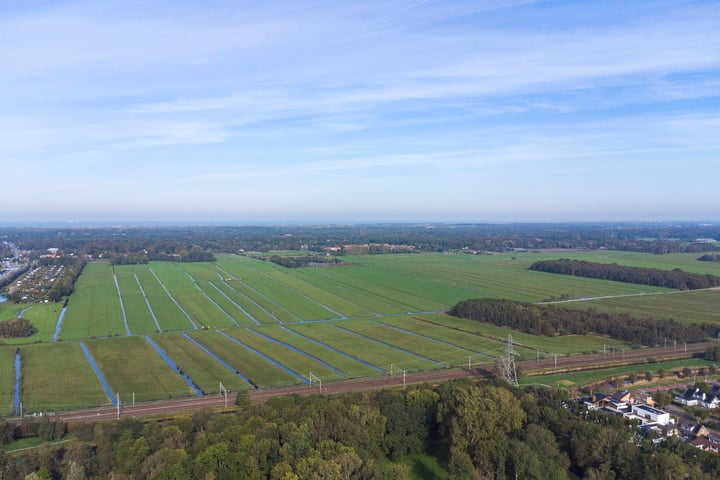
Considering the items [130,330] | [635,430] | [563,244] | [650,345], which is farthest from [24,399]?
[563,244]

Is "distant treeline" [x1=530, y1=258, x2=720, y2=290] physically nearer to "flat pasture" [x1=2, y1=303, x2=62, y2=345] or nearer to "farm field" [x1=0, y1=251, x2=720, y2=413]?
"farm field" [x1=0, y1=251, x2=720, y2=413]

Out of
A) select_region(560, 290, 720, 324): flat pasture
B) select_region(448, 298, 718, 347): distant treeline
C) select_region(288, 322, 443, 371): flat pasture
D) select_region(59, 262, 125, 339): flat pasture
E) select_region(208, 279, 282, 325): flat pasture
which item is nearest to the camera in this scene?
select_region(288, 322, 443, 371): flat pasture

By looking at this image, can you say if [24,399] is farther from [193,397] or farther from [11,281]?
[11,281]

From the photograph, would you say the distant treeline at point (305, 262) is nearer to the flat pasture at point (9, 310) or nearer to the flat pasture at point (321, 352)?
the flat pasture at point (9, 310)

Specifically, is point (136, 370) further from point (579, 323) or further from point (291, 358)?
point (579, 323)

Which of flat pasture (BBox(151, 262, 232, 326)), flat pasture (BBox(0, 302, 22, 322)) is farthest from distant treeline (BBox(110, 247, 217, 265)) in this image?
flat pasture (BBox(0, 302, 22, 322))
